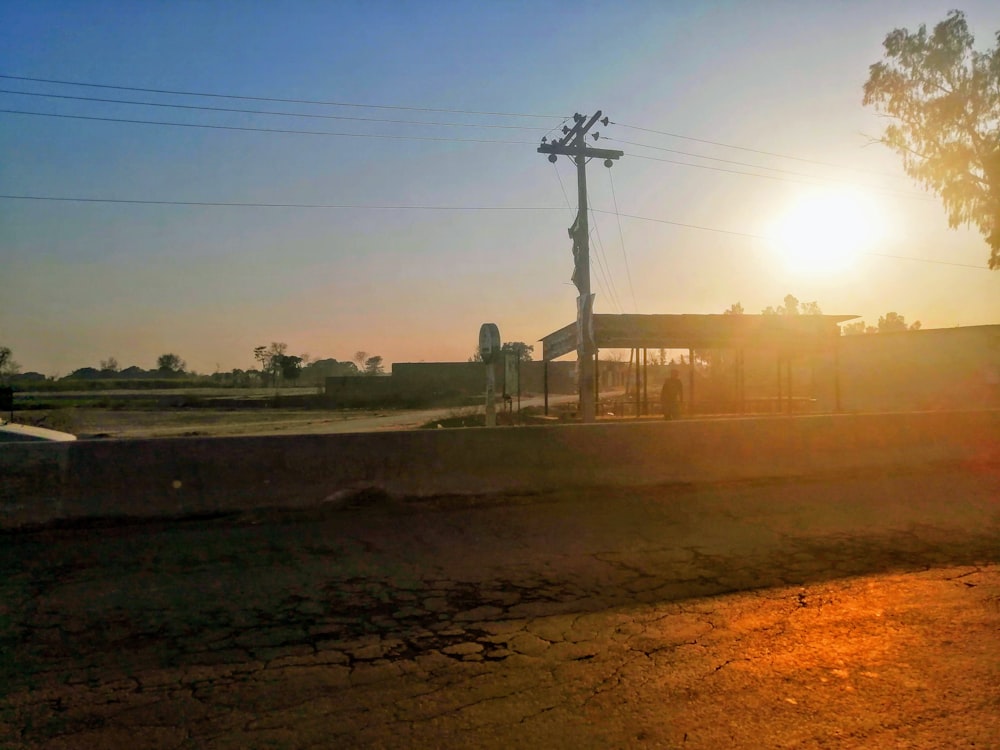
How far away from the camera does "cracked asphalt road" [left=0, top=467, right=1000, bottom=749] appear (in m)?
4.08

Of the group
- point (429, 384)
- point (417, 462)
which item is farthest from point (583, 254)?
point (429, 384)

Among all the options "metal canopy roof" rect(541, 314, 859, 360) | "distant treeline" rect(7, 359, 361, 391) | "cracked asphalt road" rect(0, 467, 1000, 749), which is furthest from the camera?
"distant treeline" rect(7, 359, 361, 391)

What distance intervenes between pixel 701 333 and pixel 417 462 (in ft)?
64.8

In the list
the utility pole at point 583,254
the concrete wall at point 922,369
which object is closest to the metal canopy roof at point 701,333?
the utility pole at point 583,254

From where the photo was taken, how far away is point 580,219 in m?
25.2

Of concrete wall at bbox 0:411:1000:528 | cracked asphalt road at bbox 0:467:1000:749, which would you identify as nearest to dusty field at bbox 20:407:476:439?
concrete wall at bbox 0:411:1000:528

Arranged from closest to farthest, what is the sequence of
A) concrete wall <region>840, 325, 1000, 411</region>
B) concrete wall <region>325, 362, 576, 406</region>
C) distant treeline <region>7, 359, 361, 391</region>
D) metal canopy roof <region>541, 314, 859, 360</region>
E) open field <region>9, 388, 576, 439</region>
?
metal canopy roof <region>541, 314, 859, 360</region>
open field <region>9, 388, 576, 439</region>
concrete wall <region>840, 325, 1000, 411</region>
concrete wall <region>325, 362, 576, 406</region>
distant treeline <region>7, 359, 361, 391</region>

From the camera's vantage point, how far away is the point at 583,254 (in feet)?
83.1

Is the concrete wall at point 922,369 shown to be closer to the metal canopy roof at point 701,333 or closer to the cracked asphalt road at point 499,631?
the metal canopy roof at point 701,333

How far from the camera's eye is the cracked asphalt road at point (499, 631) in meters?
4.08

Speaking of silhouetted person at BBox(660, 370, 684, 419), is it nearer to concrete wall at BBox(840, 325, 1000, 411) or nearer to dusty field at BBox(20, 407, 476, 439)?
dusty field at BBox(20, 407, 476, 439)

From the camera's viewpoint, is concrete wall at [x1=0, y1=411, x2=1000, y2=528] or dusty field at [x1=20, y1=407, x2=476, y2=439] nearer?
concrete wall at [x1=0, y1=411, x2=1000, y2=528]

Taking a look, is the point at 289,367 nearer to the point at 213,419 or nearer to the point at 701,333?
A: the point at 213,419

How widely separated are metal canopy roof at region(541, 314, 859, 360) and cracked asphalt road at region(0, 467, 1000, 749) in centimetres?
1737
